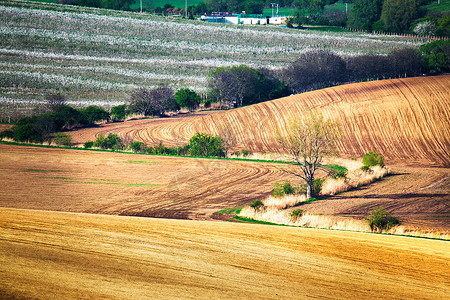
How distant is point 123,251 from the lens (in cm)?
1270

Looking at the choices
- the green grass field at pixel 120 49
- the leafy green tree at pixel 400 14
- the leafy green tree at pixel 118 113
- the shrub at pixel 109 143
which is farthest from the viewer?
the leafy green tree at pixel 400 14

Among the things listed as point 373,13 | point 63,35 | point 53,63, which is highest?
point 373,13

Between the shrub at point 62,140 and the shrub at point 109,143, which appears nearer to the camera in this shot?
the shrub at point 109,143

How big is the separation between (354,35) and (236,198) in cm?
9212

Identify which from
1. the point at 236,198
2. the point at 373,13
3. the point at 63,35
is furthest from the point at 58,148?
the point at 373,13

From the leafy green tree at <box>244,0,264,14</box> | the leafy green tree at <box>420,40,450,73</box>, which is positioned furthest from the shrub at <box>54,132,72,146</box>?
the leafy green tree at <box>244,0,264,14</box>

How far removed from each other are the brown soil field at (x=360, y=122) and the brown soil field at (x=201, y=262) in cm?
2729

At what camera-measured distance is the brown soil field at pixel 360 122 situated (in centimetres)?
4356

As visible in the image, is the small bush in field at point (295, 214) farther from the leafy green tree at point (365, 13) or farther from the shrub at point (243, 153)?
the leafy green tree at point (365, 13)

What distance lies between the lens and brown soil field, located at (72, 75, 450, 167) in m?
43.6

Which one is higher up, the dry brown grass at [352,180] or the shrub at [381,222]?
the shrub at [381,222]

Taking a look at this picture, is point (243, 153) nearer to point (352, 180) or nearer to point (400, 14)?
point (352, 180)

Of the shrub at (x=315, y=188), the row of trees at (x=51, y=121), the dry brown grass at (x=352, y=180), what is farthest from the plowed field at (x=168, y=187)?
the row of trees at (x=51, y=121)

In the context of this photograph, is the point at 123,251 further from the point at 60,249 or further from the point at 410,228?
the point at 410,228
